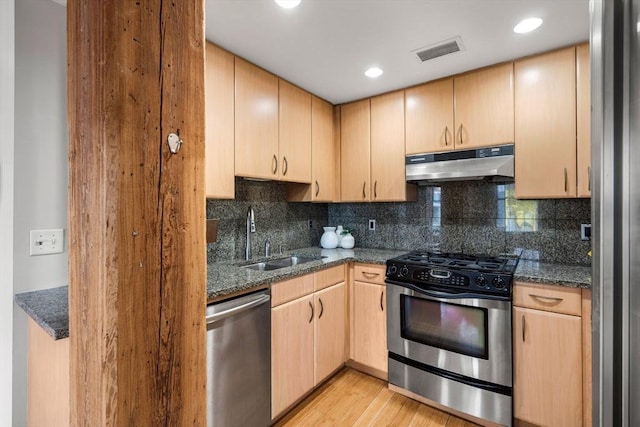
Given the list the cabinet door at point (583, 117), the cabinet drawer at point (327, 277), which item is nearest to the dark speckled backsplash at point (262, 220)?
the cabinet drawer at point (327, 277)

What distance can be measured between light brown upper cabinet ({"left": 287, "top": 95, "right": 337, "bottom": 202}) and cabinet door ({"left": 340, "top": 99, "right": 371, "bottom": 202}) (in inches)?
4.3

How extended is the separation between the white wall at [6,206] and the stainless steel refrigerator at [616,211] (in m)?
2.12

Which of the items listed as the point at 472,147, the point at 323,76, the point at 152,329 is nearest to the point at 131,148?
the point at 152,329

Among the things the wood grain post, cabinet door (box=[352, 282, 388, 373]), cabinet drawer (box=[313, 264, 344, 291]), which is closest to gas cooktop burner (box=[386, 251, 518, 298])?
cabinet door (box=[352, 282, 388, 373])

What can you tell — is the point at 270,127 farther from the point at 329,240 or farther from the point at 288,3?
the point at 329,240

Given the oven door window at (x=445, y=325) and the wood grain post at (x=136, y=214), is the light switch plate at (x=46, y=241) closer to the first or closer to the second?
the wood grain post at (x=136, y=214)

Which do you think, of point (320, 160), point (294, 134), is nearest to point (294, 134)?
point (294, 134)

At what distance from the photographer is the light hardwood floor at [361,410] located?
6.47 ft

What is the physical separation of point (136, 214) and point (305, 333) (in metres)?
1.63

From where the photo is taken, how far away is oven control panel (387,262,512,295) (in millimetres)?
1842

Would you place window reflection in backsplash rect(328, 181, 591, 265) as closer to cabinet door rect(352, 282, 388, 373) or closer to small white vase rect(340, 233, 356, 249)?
small white vase rect(340, 233, 356, 249)

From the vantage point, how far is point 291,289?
197 centimetres

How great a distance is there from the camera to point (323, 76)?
241cm

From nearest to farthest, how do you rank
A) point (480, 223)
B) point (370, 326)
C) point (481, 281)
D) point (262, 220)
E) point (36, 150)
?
point (36, 150) < point (481, 281) < point (370, 326) < point (480, 223) < point (262, 220)
